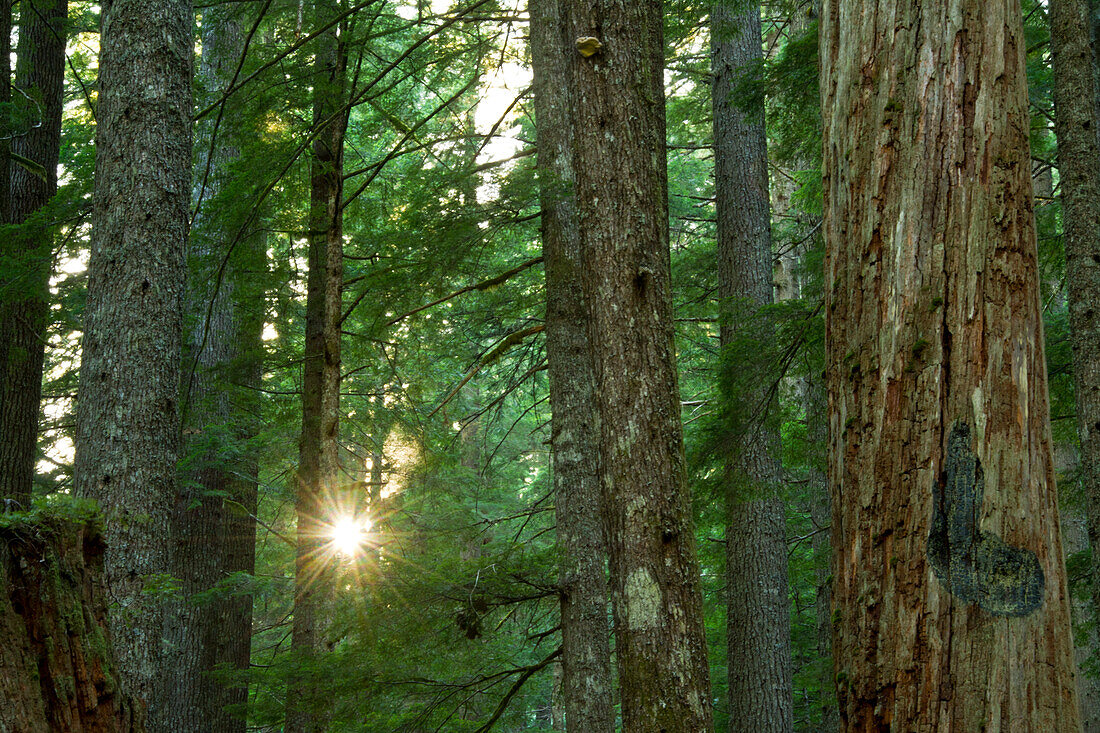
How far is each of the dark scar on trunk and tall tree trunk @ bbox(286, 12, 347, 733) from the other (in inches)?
238

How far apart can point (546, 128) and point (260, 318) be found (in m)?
4.56

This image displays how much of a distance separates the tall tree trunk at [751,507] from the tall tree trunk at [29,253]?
6.49 metres

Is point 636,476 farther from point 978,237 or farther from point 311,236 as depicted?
point 311,236

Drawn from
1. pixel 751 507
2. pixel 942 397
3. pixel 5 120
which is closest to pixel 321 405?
pixel 5 120

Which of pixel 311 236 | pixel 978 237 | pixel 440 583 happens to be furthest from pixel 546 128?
pixel 978 237

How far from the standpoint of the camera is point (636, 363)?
403cm

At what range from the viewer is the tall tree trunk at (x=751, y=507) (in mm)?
7883

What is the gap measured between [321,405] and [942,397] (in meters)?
6.80

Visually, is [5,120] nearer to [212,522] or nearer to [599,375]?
[212,522]

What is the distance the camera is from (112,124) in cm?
520

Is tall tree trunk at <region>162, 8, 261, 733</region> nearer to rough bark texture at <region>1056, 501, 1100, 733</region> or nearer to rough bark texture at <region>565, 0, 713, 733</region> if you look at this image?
rough bark texture at <region>565, 0, 713, 733</region>

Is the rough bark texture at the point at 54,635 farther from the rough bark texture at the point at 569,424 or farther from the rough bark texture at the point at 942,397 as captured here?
the rough bark texture at the point at 569,424

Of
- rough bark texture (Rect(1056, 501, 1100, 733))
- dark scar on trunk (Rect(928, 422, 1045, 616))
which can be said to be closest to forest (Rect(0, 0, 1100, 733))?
dark scar on trunk (Rect(928, 422, 1045, 616))

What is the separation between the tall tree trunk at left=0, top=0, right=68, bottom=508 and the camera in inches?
285
